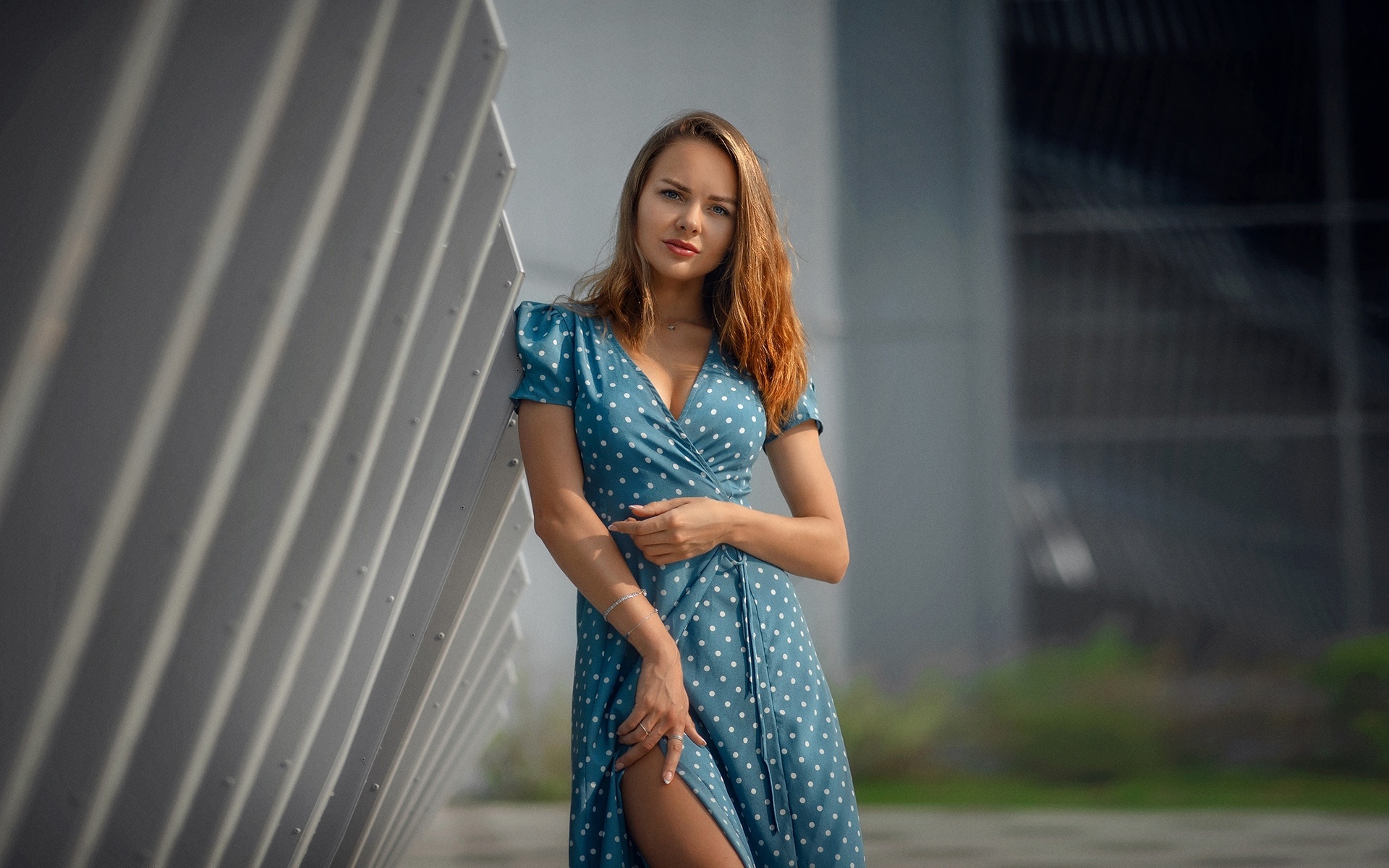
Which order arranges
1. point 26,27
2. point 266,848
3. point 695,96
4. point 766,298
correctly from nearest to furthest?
point 26,27 → point 266,848 → point 766,298 → point 695,96

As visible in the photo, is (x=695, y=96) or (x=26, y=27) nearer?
(x=26, y=27)

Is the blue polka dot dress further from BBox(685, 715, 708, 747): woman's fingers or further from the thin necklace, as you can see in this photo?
the thin necklace

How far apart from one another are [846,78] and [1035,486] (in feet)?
8.84

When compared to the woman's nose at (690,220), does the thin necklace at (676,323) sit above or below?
below

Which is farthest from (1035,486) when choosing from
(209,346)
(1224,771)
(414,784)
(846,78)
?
(209,346)

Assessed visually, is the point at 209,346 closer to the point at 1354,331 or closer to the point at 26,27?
the point at 26,27

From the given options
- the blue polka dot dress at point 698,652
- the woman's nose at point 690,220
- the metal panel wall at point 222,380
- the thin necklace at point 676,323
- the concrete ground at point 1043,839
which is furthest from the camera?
the concrete ground at point 1043,839

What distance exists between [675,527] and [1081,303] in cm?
604

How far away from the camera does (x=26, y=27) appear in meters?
1.11

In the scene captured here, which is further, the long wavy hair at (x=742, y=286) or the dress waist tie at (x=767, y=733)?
the long wavy hair at (x=742, y=286)

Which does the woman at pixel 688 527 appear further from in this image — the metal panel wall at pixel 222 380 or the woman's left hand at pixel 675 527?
the metal panel wall at pixel 222 380

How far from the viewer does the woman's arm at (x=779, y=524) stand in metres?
1.84

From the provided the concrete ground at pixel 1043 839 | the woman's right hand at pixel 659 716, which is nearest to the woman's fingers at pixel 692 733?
the woman's right hand at pixel 659 716

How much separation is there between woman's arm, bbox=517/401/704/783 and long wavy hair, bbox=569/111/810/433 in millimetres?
225
